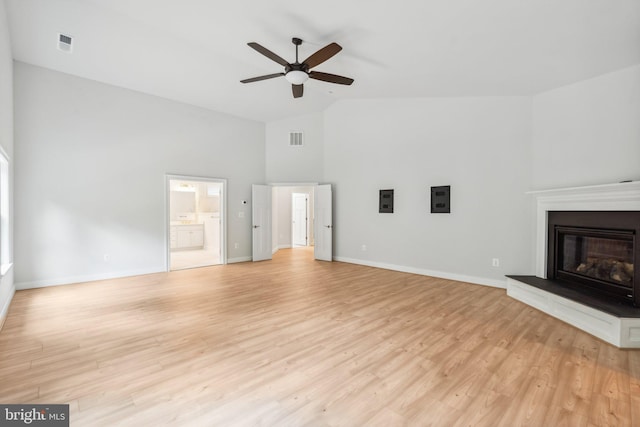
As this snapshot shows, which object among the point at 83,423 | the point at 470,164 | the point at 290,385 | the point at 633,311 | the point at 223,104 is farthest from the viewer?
the point at 223,104

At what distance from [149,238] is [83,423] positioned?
4.60 metres

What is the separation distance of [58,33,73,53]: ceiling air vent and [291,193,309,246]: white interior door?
23.4 feet

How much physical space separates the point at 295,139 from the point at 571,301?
6.20 m

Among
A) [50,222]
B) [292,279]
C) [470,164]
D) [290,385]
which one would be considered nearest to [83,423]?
[290,385]

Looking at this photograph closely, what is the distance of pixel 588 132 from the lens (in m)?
→ 3.90

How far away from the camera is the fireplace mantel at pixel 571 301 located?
2817mm

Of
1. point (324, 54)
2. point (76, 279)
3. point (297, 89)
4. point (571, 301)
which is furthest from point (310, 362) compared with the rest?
point (76, 279)

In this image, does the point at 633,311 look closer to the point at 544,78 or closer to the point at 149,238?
the point at 544,78

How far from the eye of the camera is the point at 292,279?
5457 millimetres

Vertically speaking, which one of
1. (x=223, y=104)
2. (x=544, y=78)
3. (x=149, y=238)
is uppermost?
(x=223, y=104)

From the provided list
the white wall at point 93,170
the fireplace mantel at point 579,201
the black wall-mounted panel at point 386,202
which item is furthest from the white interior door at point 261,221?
the fireplace mantel at point 579,201

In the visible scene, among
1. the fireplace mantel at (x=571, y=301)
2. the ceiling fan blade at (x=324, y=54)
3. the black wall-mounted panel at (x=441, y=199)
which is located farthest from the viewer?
the black wall-mounted panel at (x=441, y=199)

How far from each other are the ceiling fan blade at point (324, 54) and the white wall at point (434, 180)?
2.97 meters

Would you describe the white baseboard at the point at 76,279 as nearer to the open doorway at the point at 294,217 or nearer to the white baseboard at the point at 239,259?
the white baseboard at the point at 239,259
